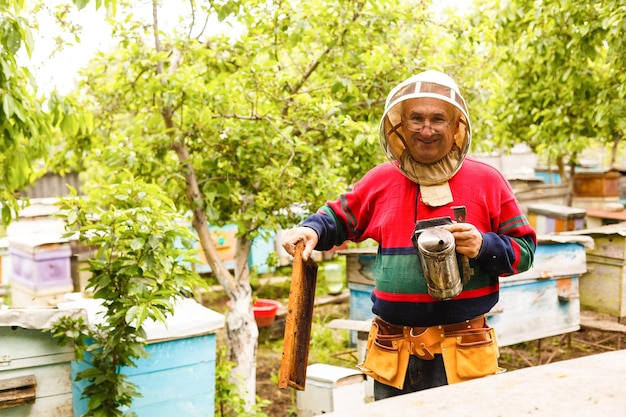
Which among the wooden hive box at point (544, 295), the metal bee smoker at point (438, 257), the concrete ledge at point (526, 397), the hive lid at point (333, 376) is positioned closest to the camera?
the concrete ledge at point (526, 397)

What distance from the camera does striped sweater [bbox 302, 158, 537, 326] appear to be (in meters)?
2.01

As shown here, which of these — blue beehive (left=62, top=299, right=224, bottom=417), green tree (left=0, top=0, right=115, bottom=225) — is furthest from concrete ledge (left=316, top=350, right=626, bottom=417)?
blue beehive (left=62, top=299, right=224, bottom=417)

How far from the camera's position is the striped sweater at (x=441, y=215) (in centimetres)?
201

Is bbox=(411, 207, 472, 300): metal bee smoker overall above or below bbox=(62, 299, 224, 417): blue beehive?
above

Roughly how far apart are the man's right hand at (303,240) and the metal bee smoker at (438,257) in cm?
33

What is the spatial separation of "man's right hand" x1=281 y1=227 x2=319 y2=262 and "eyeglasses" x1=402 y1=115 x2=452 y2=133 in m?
0.47

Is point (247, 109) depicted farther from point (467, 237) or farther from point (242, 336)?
point (467, 237)

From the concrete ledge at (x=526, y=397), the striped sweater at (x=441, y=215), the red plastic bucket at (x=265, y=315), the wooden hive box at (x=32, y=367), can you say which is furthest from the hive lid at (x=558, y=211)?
the concrete ledge at (x=526, y=397)

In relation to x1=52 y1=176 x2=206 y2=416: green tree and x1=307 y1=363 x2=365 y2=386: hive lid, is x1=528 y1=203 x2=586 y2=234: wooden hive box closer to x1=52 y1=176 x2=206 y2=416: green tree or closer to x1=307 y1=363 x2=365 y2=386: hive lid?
x1=307 y1=363 x2=365 y2=386: hive lid

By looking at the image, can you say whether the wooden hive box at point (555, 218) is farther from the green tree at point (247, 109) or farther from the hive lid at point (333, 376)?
the hive lid at point (333, 376)

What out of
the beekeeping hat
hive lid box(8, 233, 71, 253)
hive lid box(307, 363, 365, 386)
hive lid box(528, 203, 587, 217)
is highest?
the beekeeping hat

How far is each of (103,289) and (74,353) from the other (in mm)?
347

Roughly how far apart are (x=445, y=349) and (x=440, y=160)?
608 millimetres

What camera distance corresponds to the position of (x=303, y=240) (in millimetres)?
2031
